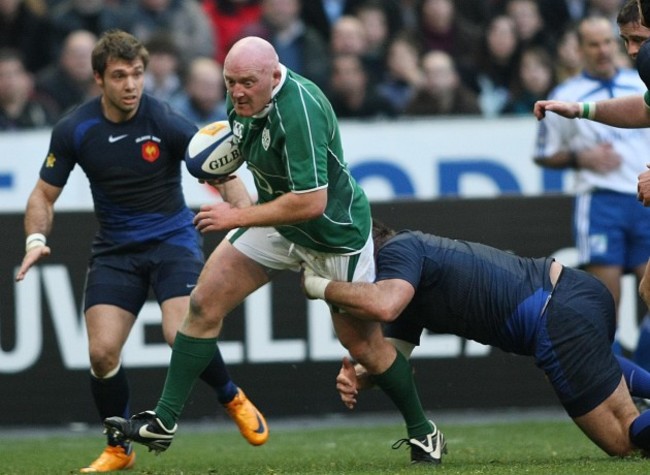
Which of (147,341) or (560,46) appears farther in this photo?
(560,46)

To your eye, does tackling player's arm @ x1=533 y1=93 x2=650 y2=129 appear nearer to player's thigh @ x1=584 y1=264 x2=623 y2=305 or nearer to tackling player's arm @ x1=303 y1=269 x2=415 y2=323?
tackling player's arm @ x1=303 y1=269 x2=415 y2=323

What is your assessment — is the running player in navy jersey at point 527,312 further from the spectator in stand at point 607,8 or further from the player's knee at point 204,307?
the spectator in stand at point 607,8

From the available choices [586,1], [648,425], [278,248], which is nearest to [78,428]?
[278,248]

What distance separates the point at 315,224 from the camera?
21.3 feet

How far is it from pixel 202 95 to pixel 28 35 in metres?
2.09

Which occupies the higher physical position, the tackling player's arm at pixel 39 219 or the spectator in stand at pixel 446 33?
the spectator in stand at pixel 446 33

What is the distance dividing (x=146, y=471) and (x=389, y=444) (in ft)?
6.12

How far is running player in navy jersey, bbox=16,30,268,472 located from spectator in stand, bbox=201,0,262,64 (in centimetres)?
592

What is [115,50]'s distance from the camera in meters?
7.36

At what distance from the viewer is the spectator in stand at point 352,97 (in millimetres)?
12648

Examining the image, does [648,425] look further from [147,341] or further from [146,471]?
[147,341]

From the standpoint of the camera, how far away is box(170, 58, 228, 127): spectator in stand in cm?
1221

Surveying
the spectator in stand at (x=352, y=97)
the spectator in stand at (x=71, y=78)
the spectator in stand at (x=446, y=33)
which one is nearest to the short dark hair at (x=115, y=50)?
the spectator in stand at (x=71, y=78)

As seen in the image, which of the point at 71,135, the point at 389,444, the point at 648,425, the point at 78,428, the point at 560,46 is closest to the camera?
the point at 648,425
